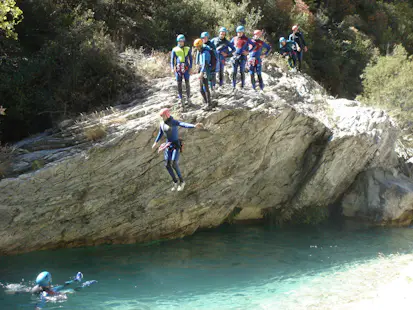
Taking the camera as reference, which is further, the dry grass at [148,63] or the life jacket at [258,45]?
the dry grass at [148,63]

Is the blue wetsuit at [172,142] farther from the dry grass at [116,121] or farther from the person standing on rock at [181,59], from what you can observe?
the dry grass at [116,121]

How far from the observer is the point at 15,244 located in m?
13.9

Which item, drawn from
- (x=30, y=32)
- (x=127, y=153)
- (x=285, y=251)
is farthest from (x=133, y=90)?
(x=285, y=251)

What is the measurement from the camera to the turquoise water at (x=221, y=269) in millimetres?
12039

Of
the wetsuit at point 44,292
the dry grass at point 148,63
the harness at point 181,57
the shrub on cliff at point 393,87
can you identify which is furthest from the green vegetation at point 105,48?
the wetsuit at point 44,292

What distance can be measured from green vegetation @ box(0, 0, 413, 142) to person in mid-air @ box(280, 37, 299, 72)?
3.45 meters

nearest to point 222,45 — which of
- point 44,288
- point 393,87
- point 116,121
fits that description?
point 116,121

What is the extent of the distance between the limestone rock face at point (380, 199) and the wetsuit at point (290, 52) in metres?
6.14

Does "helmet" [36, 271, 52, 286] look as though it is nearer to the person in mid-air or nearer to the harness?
the harness

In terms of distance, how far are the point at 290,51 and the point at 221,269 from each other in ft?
34.8

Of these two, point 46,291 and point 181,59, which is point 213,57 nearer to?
point 181,59

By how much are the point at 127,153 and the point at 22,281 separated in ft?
16.6

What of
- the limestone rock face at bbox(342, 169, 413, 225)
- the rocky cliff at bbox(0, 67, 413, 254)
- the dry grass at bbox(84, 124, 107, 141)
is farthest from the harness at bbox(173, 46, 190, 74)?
the limestone rock face at bbox(342, 169, 413, 225)

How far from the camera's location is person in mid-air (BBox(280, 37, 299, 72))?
1939 cm
